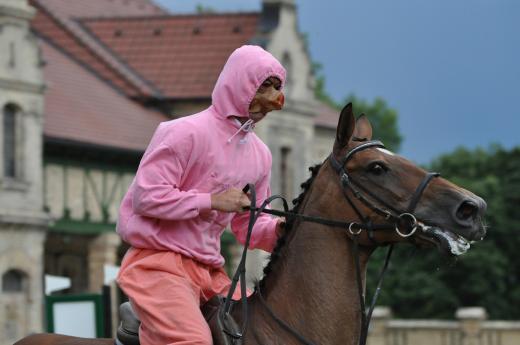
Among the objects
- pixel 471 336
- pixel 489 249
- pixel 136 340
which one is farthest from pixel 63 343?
pixel 489 249

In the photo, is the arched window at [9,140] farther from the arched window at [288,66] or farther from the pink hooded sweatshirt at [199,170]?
the pink hooded sweatshirt at [199,170]

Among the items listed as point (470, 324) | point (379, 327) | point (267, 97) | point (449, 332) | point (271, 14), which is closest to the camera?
point (267, 97)

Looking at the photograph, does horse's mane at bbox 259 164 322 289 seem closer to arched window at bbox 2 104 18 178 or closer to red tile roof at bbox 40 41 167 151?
arched window at bbox 2 104 18 178

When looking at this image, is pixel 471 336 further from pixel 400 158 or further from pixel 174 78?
pixel 400 158

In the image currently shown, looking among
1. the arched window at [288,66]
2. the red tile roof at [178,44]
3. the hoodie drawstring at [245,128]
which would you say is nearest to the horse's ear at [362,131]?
→ the hoodie drawstring at [245,128]

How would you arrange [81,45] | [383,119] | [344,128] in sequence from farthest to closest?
[383,119], [81,45], [344,128]

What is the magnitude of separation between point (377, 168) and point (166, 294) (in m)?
1.15

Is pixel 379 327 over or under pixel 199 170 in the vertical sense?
over

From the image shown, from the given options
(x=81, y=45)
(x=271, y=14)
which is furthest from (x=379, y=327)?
(x=81, y=45)

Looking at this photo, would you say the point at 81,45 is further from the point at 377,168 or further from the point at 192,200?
the point at 377,168

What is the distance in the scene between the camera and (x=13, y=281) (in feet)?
129

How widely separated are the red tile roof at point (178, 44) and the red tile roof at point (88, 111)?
1823 mm

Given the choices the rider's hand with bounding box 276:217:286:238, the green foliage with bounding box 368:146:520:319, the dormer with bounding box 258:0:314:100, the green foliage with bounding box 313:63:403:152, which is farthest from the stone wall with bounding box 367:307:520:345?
the green foliage with bounding box 313:63:403:152

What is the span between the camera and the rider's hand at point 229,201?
→ 7391mm
